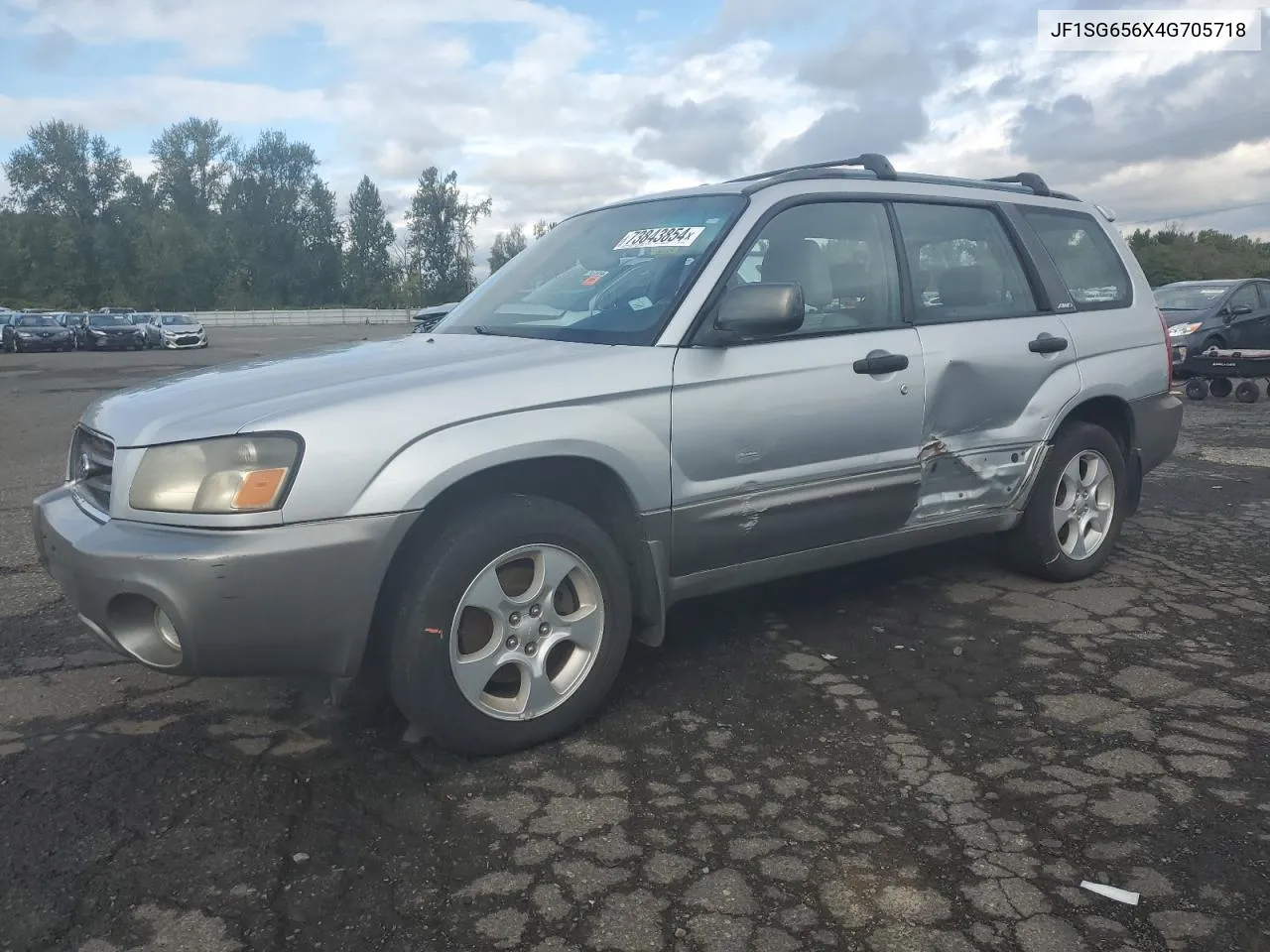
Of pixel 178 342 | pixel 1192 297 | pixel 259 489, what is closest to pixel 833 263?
pixel 259 489

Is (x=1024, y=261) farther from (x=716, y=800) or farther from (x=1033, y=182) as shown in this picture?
(x=716, y=800)

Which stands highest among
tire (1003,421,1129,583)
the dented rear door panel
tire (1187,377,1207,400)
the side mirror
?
the side mirror

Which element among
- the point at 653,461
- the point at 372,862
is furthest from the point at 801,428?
the point at 372,862

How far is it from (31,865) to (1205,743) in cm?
328

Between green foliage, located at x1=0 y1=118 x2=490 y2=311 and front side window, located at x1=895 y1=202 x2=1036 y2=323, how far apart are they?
72.3 meters

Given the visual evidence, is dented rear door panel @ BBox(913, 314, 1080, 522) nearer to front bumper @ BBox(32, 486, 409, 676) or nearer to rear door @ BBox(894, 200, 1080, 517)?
Result: rear door @ BBox(894, 200, 1080, 517)

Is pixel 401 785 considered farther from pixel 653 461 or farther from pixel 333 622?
pixel 653 461

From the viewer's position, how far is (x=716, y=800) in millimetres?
2818

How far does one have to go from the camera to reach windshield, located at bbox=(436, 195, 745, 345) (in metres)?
3.54

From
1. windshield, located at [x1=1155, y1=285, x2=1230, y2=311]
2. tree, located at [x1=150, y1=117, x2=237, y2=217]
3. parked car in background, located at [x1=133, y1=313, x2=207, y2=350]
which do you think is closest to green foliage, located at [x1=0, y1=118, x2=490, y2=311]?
tree, located at [x1=150, y1=117, x2=237, y2=217]

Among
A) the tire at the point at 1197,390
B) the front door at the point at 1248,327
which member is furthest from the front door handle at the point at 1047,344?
the front door at the point at 1248,327

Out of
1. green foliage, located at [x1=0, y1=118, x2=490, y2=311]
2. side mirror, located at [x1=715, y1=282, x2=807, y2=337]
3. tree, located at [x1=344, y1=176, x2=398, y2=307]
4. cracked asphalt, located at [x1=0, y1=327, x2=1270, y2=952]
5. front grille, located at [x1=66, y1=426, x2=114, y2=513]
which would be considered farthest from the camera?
tree, located at [x1=344, y1=176, x2=398, y2=307]

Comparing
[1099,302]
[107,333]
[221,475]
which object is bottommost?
[107,333]

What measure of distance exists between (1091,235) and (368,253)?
97.0m
